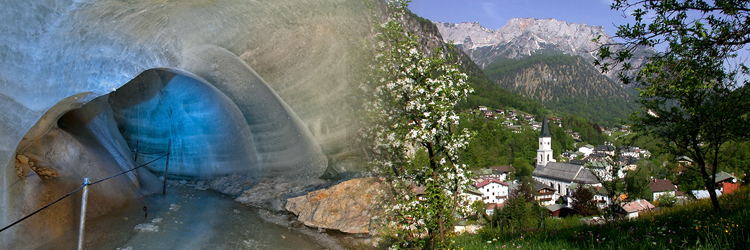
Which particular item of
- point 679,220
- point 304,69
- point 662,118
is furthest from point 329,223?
point 662,118

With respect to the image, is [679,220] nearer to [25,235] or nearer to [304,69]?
[304,69]

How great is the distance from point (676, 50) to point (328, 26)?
182 inches

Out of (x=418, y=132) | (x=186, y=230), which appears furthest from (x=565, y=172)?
(x=418, y=132)

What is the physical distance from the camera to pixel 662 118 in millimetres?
6879

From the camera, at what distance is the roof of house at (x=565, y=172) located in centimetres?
5991

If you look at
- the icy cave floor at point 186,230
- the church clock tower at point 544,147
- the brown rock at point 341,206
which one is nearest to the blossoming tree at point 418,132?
the brown rock at point 341,206

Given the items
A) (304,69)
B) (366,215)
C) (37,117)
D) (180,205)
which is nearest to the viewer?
(37,117)

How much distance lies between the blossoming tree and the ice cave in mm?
1132

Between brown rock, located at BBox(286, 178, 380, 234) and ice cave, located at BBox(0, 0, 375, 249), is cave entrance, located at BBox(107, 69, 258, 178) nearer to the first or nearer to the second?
ice cave, located at BBox(0, 0, 375, 249)

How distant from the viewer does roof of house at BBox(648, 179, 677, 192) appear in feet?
139

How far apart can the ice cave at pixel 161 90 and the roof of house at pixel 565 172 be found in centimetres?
6015

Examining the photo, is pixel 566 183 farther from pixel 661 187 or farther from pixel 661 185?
pixel 661 187

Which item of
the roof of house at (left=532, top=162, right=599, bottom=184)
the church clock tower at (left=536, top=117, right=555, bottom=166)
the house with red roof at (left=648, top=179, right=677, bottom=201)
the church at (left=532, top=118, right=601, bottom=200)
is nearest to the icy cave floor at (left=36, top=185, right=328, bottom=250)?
the house with red roof at (left=648, top=179, right=677, bottom=201)

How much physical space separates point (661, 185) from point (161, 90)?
51.7 metres
